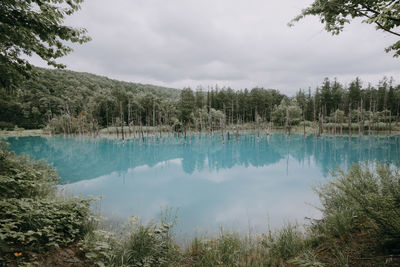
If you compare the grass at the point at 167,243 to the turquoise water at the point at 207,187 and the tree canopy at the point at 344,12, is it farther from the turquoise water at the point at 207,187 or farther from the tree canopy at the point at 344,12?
the tree canopy at the point at 344,12

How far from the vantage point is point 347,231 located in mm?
4188

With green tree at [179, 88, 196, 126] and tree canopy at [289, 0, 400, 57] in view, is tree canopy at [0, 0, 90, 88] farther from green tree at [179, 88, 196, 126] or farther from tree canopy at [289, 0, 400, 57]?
green tree at [179, 88, 196, 126]

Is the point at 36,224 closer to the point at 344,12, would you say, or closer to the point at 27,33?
the point at 27,33

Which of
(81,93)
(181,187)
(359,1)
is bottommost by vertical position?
(181,187)

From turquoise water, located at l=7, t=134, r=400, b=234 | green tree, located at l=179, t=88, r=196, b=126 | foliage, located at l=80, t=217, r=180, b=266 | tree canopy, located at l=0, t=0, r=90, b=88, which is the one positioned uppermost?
green tree, located at l=179, t=88, r=196, b=126

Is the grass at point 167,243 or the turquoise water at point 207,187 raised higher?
the grass at point 167,243

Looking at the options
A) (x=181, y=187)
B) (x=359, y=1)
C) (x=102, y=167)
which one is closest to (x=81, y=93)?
(x=102, y=167)

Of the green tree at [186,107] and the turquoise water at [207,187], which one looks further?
the green tree at [186,107]

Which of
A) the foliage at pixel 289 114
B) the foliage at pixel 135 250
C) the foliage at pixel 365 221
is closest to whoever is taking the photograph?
the foliage at pixel 365 221

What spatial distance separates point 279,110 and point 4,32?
2520 inches

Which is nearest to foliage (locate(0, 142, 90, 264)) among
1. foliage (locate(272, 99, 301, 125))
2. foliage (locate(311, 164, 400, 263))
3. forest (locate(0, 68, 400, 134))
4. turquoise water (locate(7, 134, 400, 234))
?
turquoise water (locate(7, 134, 400, 234))

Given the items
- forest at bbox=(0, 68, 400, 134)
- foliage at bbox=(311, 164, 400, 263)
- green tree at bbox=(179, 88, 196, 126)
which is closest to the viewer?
foliage at bbox=(311, 164, 400, 263)

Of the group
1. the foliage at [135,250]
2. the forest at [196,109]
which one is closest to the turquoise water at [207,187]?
the foliage at [135,250]

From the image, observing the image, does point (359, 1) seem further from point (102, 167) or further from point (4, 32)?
point (102, 167)
